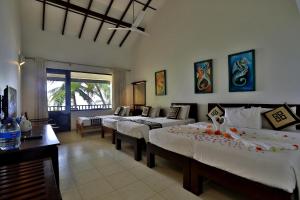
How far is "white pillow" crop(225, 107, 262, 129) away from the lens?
2.83 metres

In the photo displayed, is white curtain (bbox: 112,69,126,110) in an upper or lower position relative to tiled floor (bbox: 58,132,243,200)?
upper

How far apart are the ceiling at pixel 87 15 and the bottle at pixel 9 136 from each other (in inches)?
178

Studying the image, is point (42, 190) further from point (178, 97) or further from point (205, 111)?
point (178, 97)

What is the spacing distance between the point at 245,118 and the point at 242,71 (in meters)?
1.18

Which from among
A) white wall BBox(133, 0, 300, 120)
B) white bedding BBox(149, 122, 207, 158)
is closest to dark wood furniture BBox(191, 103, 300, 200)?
white bedding BBox(149, 122, 207, 158)

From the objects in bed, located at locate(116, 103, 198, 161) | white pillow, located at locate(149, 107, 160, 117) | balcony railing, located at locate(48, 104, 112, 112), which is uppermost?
balcony railing, located at locate(48, 104, 112, 112)

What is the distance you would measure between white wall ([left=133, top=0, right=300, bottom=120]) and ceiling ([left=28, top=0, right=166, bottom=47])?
91cm

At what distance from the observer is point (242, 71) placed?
3.52 m

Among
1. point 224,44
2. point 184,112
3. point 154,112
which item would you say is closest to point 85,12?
point 154,112

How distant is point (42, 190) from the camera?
2.94 feet

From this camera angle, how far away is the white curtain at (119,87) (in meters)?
6.98

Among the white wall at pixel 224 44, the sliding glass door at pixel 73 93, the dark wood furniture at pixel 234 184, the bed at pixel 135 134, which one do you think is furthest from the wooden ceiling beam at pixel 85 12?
the dark wood furniture at pixel 234 184

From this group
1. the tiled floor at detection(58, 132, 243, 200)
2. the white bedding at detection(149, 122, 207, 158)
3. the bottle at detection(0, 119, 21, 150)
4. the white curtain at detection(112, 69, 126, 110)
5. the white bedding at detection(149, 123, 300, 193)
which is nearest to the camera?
the white bedding at detection(149, 123, 300, 193)

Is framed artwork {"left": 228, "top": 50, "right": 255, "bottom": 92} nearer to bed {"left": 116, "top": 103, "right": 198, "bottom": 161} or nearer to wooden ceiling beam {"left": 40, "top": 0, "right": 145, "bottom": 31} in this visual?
bed {"left": 116, "top": 103, "right": 198, "bottom": 161}
